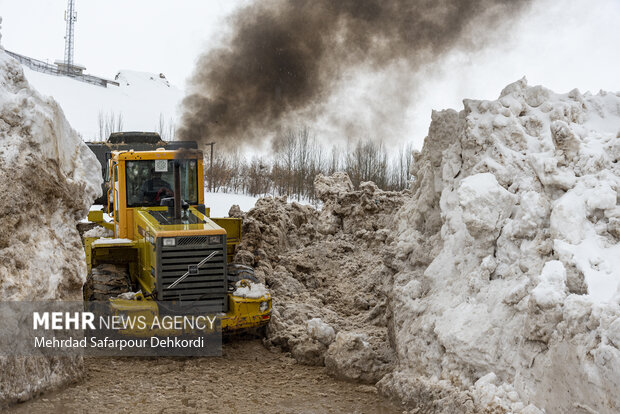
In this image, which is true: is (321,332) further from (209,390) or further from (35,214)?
(35,214)

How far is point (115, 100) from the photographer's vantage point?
165 ft

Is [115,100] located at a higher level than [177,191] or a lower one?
higher

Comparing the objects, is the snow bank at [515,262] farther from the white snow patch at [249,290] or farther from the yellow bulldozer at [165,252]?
the yellow bulldozer at [165,252]

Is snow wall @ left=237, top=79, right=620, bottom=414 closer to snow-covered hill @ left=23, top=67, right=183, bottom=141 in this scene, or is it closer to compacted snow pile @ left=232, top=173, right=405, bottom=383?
compacted snow pile @ left=232, top=173, right=405, bottom=383

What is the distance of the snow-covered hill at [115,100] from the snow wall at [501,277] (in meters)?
29.7

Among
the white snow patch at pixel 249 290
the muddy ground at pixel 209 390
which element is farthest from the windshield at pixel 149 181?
the muddy ground at pixel 209 390

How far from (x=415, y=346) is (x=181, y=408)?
2.92 metres

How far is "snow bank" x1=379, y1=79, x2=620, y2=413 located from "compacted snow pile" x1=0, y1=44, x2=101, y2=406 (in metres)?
4.25

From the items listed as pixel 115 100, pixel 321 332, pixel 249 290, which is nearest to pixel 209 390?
pixel 249 290

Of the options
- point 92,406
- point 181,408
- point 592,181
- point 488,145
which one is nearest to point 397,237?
point 488,145

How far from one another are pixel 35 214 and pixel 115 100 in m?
44.2

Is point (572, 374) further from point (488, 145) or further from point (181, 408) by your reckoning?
point (181, 408)

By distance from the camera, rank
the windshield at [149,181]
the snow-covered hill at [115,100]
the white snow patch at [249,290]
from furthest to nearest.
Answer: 1. the snow-covered hill at [115,100]
2. the windshield at [149,181]
3. the white snow patch at [249,290]

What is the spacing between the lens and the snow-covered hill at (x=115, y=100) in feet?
140
